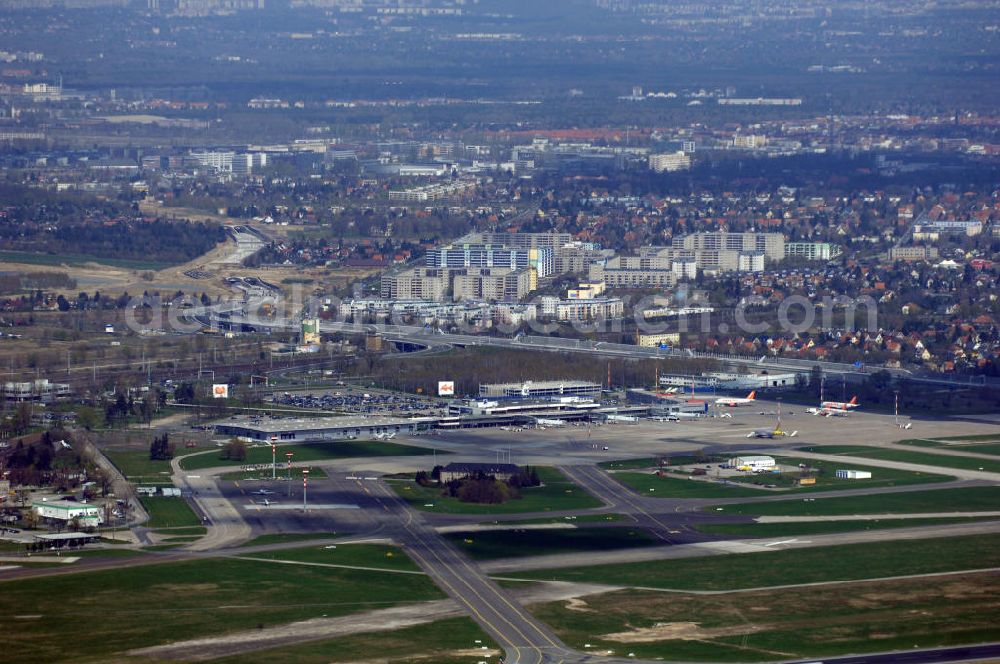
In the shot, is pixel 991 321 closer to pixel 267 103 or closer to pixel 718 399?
pixel 718 399

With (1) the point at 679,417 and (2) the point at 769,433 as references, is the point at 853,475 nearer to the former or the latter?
(2) the point at 769,433

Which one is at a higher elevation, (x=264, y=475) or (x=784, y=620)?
(x=264, y=475)

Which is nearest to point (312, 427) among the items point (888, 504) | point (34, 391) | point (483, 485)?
point (34, 391)

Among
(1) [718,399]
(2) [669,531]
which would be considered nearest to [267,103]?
(1) [718,399]

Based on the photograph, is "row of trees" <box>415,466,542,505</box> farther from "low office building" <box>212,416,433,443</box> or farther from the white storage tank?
"low office building" <box>212,416,433,443</box>

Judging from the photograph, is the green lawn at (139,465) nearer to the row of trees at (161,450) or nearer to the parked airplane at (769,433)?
the row of trees at (161,450)

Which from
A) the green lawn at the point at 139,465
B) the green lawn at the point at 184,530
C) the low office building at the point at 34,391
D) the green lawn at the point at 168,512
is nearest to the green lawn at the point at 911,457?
the green lawn at the point at 139,465

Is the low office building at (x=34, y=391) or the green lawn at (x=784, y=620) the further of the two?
the low office building at (x=34, y=391)
